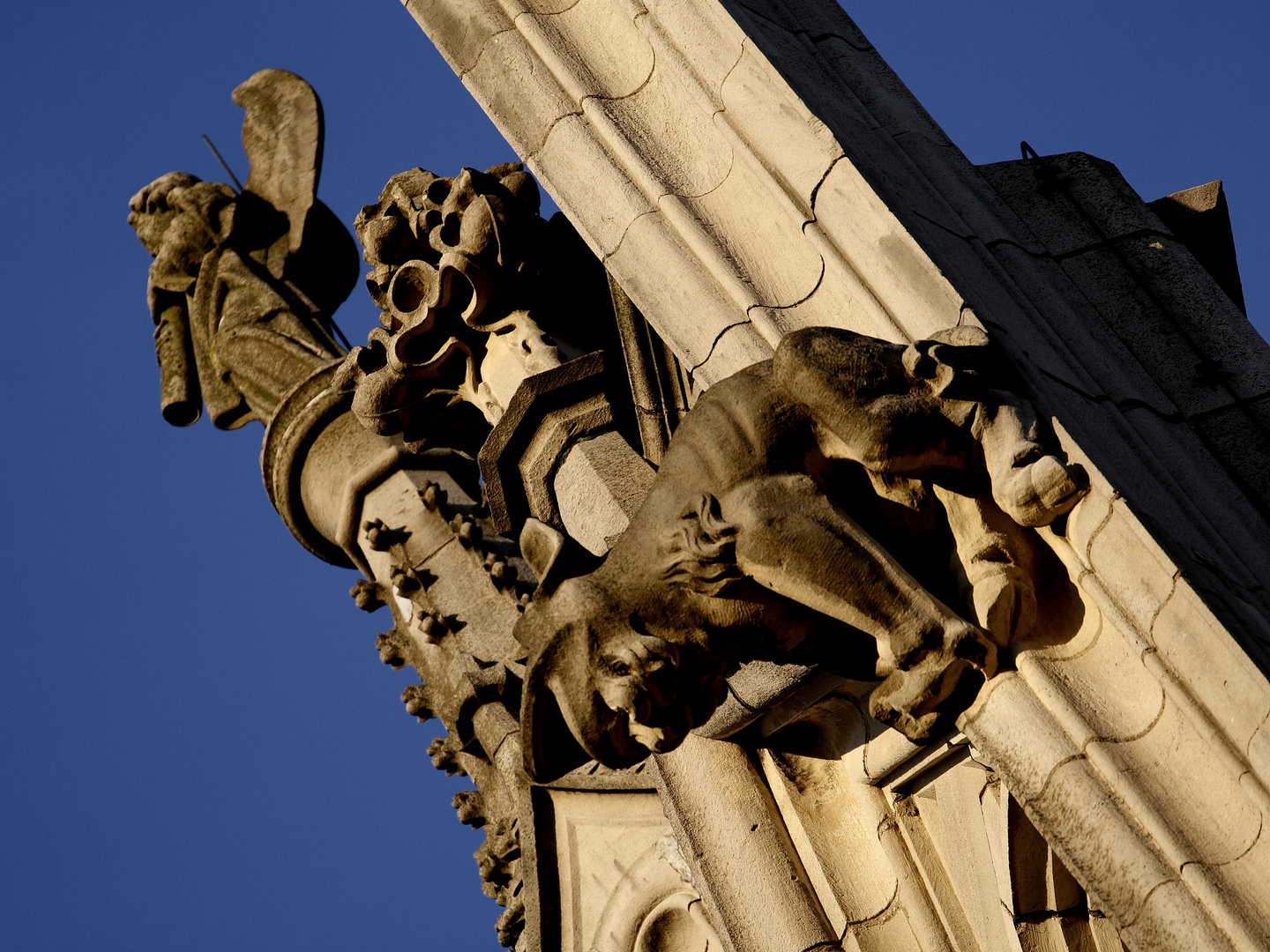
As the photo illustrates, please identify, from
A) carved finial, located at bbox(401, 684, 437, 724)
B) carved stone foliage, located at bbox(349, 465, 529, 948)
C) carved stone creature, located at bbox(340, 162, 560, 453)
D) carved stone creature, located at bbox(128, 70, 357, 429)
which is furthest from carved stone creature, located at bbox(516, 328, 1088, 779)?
carved stone creature, located at bbox(128, 70, 357, 429)

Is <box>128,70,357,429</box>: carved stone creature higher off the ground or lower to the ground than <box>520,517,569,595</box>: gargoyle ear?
higher

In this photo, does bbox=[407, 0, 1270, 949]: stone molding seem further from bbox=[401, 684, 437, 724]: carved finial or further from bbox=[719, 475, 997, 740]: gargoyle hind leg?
bbox=[401, 684, 437, 724]: carved finial

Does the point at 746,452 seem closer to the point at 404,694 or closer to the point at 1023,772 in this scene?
the point at 1023,772

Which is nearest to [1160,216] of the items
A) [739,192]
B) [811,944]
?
[739,192]

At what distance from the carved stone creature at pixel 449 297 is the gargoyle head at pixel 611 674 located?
174 centimetres

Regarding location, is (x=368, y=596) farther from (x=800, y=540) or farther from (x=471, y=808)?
(x=800, y=540)

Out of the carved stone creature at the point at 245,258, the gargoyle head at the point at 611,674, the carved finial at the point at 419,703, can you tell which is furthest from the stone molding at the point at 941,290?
the carved stone creature at the point at 245,258

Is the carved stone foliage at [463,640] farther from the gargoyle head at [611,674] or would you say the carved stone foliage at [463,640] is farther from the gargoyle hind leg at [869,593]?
the gargoyle hind leg at [869,593]

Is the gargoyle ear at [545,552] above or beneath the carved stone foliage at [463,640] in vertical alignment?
beneath

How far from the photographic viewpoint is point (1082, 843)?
253 centimetres

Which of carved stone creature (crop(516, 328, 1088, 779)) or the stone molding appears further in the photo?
carved stone creature (crop(516, 328, 1088, 779))

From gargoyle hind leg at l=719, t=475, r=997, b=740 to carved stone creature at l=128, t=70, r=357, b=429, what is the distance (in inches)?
190

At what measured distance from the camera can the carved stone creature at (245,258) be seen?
7414 millimetres

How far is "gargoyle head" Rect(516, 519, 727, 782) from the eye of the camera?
2.78m
